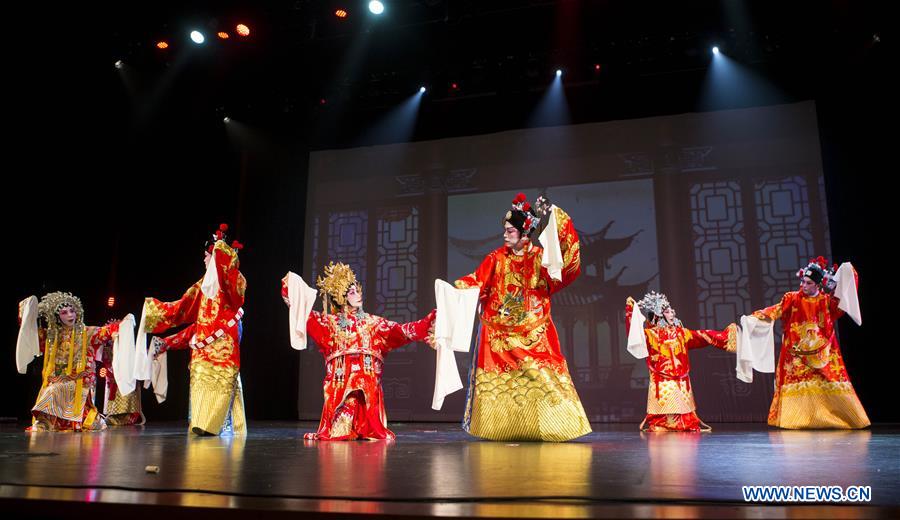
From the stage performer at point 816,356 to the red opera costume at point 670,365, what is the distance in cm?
61

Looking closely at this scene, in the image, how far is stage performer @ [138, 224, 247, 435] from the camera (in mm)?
5375

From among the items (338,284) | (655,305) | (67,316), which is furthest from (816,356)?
(67,316)

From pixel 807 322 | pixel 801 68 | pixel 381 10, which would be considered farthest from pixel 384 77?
pixel 807 322

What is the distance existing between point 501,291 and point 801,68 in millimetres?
5805

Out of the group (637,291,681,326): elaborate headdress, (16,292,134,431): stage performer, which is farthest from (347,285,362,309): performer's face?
(637,291,681,326): elaborate headdress

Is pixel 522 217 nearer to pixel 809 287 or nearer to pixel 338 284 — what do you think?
pixel 338 284

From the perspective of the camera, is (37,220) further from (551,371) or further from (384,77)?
(551,371)

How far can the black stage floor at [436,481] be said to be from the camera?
159 centimetres

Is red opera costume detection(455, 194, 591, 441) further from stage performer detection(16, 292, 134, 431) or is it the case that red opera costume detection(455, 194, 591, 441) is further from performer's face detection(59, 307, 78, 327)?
performer's face detection(59, 307, 78, 327)

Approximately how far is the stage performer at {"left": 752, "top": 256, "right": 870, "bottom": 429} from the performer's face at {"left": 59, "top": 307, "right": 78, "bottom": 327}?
631cm

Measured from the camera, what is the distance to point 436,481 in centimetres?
214

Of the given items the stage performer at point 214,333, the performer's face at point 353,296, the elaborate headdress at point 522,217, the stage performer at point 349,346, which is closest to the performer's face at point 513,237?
the elaborate headdress at point 522,217

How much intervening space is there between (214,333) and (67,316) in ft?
6.80

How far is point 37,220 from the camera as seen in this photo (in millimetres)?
8391
